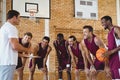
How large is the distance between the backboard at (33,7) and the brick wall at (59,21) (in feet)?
1.01

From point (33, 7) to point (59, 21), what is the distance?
1.45 meters

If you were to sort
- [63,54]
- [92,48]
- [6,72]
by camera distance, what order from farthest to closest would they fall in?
[63,54], [92,48], [6,72]

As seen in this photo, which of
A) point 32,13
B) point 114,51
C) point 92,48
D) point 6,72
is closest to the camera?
point 6,72

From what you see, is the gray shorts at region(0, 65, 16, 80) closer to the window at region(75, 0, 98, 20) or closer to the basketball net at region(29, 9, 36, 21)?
the basketball net at region(29, 9, 36, 21)

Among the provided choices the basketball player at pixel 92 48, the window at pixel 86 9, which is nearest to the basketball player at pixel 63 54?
the basketball player at pixel 92 48

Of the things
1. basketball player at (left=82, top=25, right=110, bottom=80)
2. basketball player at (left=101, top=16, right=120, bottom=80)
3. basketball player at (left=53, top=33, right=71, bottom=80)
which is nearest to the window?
basketball player at (left=53, top=33, right=71, bottom=80)

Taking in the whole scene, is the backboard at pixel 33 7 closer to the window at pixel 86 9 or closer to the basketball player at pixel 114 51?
the window at pixel 86 9

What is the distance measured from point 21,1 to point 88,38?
5.56 metres

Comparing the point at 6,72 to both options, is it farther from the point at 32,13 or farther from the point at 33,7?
the point at 33,7

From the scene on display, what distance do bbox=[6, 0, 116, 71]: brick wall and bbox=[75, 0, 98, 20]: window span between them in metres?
0.19

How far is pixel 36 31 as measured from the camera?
12.3m

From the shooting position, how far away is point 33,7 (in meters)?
11.9

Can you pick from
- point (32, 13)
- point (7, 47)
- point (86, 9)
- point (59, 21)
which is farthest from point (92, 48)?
point (86, 9)

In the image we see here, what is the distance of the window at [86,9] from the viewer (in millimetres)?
13008
